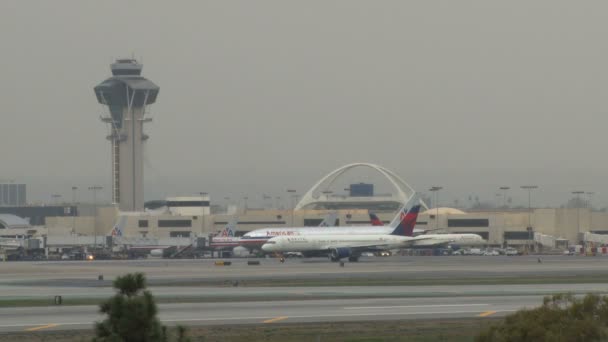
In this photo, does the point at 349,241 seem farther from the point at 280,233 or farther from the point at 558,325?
the point at 558,325

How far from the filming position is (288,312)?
50656 mm

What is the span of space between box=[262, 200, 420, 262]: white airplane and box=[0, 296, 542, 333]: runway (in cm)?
7044

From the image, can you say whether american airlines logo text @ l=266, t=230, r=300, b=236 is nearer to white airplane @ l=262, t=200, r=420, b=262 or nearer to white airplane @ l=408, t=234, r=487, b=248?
white airplane @ l=262, t=200, r=420, b=262

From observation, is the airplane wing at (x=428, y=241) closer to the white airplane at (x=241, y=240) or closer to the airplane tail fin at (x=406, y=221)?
the airplane tail fin at (x=406, y=221)

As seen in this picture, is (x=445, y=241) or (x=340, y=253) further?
(x=445, y=241)

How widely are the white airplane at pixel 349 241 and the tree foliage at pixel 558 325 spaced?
96062 millimetres

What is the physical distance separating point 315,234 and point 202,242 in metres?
33.1

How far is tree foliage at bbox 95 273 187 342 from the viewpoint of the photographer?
→ 21109mm

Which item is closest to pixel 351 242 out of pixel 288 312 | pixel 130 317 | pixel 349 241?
pixel 349 241

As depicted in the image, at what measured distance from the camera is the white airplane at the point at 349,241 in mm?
129000

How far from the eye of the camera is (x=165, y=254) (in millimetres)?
159375

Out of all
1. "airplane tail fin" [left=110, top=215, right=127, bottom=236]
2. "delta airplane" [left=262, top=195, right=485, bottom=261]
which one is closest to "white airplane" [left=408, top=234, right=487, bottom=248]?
"delta airplane" [left=262, top=195, right=485, bottom=261]

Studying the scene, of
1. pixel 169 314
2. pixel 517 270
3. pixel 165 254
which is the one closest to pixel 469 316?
pixel 169 314

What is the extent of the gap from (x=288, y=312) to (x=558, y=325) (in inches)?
893
